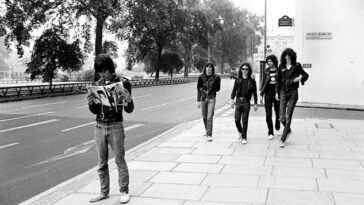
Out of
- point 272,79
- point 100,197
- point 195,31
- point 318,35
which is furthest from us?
point 195,31

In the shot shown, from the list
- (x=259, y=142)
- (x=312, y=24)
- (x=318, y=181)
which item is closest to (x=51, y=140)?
(x=259, y=142)

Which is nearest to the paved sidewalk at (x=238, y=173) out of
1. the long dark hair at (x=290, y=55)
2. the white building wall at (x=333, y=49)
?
the long dark hair at (x=290, y=55)

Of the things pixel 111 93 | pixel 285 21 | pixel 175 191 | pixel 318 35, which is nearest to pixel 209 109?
pixel 175 191

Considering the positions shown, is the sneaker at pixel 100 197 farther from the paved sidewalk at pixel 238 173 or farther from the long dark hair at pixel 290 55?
the long dark hair at pixel 290 55

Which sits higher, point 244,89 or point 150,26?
point 150,26

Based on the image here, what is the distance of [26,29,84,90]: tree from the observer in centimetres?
2952

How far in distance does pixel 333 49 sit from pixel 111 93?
1513cm

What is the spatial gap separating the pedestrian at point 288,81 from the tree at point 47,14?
24.0 meters

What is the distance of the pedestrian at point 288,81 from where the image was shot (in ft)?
27.7

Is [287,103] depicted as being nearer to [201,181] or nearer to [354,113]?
A: [201,181]

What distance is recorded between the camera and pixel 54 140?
400 inches

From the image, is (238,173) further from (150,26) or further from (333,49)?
(150,26)

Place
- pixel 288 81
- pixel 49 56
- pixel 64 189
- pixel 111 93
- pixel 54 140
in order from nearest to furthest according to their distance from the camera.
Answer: pixel 111 93 < pixel 64 189 < pixel 288 81 < pixel 54 140 < pixel 49 56

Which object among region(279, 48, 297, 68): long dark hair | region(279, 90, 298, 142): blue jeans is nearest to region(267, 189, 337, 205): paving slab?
region(279, 90, 298, 142): blue jeans
